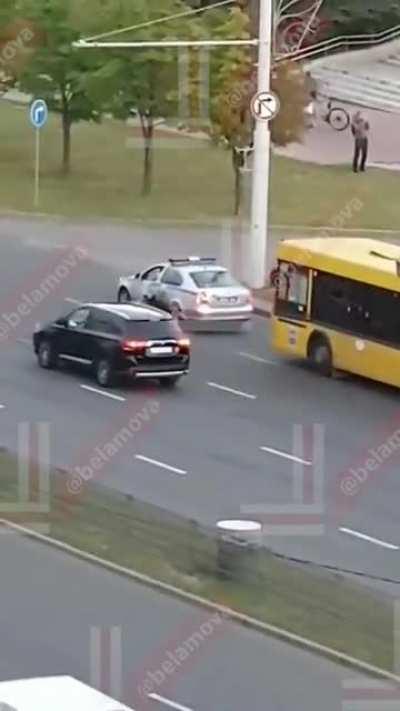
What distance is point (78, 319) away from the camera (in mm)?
36438

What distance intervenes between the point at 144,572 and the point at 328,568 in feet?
7.32

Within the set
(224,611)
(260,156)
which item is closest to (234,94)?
(260,156)

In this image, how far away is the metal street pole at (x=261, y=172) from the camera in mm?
43531

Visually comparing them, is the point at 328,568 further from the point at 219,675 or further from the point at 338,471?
the point at 338,471

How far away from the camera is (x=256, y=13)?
61.7 metres

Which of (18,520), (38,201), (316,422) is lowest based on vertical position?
(38,201)

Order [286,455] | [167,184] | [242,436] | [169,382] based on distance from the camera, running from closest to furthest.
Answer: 1. [286,455]
2. [242,436]
3. [169,382]
4. [167,184]

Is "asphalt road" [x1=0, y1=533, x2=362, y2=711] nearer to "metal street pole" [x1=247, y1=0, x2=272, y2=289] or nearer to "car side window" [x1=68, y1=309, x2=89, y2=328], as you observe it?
"car side window" [x1=68, y1=309, x2=89, y2=328]

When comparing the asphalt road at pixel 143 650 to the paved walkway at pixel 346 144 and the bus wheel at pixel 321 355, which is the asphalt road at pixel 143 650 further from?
the paved walkway at pixel 346 144

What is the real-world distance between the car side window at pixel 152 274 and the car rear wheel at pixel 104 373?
22.0 ft

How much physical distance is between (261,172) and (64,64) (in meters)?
15.3

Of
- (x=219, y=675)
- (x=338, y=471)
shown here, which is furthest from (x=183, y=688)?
(x=338, y=471)

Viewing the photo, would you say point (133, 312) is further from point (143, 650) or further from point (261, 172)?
point (143, 650)

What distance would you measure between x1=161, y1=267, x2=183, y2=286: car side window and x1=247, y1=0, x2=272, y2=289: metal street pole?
3.33 m
